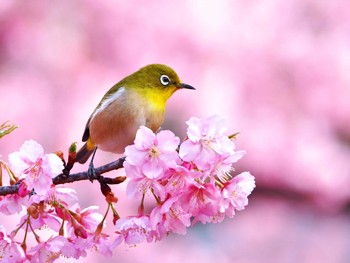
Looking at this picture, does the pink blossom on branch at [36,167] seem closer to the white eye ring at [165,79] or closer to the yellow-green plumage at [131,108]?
the yellow-green plumage at [131,108]

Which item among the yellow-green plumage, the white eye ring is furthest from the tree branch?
the white eye ring

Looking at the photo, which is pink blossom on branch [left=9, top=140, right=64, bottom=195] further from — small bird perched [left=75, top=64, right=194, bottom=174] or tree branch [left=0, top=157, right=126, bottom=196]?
small bird perched [left=75, top=64, right=194, bottom=174]

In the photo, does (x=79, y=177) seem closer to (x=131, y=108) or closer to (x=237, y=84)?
(x=131, y=108)

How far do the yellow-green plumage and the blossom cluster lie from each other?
45 cm

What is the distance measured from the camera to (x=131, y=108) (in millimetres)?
1921

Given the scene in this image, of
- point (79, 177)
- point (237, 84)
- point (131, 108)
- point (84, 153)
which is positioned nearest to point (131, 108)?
point (131, 108)

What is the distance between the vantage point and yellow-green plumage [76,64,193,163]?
1.91m

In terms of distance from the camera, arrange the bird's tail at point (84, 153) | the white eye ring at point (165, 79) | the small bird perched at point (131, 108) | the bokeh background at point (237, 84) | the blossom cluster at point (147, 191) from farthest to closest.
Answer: the bokeh background at point (237, 84), the bird's tail at point (84, 153), the white eye ring at point (165, 79), the small bird perched at point (131, 108), the blossom cluster at point (147, 191)

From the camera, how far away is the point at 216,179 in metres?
1.37

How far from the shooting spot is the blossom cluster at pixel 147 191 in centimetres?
126

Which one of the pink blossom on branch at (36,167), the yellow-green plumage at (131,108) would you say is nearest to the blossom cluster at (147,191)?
the pink blossom on branch at (36,167)

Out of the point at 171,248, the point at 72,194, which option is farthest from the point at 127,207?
the point at 72,194

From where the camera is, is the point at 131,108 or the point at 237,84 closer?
the point at 131,108

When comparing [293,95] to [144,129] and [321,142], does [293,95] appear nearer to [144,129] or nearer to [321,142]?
[321,142]
